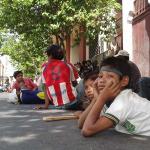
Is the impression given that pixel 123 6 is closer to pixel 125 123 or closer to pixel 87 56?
pixel 87 56

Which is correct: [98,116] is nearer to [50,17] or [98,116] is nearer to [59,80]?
[59,80]

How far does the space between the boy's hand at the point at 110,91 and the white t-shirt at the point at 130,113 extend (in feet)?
0.19

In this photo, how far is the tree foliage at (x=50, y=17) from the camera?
20.8 meters

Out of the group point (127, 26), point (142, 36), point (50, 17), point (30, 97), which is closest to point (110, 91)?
point (30, 97)

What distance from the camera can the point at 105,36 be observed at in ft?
80.8

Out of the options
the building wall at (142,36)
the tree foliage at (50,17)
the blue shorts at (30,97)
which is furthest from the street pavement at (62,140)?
the tree foliage at (50,17)

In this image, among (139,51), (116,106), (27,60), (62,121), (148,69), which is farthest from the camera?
(27,60)

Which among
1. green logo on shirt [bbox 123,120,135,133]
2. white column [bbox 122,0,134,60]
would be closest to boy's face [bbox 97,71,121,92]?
green logo on shirt [bbox 123,120,135,133]

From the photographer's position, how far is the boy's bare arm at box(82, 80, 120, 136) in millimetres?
4548

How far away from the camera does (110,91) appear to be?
4750 mm

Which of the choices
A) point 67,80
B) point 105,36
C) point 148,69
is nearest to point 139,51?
point 148,69

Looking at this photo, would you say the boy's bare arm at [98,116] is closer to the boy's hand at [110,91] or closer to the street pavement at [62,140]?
the boy's hand at [110,91]

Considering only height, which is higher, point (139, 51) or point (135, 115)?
point (139, 51)

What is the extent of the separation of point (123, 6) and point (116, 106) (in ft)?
58.8
